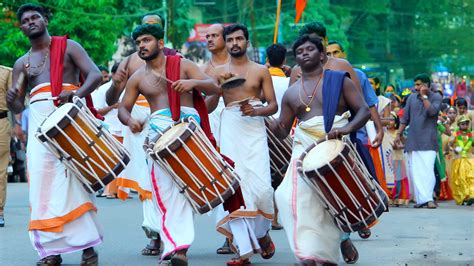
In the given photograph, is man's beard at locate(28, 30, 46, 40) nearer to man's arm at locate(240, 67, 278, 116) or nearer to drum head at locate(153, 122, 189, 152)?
drum head at locate(153, 122, 189, 152)

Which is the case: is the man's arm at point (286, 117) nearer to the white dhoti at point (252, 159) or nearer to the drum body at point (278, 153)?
the white dhoti at point (252, 159)

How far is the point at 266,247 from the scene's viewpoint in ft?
38.4

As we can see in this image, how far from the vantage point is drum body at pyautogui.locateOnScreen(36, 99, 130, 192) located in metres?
10.3

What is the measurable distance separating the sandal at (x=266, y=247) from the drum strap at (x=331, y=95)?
199 centimetres

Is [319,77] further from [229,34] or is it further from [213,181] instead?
[229,34]

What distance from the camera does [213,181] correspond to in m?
10.3

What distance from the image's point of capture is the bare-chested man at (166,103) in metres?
10.5

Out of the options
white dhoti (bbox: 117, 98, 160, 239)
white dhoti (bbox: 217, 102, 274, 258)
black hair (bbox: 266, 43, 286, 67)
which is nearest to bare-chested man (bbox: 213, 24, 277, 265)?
white dhoti (bbox: 217, 102, 274, 258)

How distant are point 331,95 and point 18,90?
9.08ft

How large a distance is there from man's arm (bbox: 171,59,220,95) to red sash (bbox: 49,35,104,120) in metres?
0.83

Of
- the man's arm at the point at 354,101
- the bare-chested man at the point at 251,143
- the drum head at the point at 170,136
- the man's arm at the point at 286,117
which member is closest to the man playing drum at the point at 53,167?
the drum head at the point at 170,136

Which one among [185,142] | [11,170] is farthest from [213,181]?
[11,170]

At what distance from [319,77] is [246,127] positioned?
1.67 metres

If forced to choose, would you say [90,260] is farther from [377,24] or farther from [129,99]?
[377,24]
